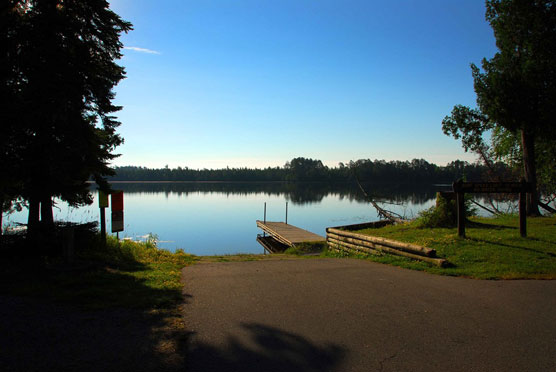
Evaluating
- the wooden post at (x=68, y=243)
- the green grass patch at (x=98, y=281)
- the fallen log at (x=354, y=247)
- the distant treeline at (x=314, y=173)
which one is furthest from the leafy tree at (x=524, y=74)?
the distant treeline at (x=314, y=173)

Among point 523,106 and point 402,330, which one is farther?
point 523,106

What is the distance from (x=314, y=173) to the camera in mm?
145750

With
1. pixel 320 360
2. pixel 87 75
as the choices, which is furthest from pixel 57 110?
pixel 320 360

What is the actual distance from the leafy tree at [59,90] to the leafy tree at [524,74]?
46.8ft

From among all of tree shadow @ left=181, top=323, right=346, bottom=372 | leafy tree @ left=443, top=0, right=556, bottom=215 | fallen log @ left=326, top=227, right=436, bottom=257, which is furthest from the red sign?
leafy tree @ left=443, top=0, right=556, bottom=215

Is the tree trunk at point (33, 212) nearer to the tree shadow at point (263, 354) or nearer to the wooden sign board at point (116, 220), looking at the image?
the wooden sign board at point (116, 220)

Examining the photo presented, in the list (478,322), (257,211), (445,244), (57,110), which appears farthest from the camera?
(257,211)

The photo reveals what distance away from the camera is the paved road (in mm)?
3547

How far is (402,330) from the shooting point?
4.35 metres

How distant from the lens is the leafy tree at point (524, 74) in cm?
1402

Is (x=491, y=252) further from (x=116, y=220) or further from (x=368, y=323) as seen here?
(x=116, y=220)

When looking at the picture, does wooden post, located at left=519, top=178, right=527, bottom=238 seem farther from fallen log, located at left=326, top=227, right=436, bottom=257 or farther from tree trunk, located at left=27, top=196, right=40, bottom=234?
tree trunk, located at left=27, top=196, right=40, bottom=234

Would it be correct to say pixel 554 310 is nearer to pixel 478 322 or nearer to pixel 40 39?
pixel 478 322

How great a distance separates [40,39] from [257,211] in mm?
37717
